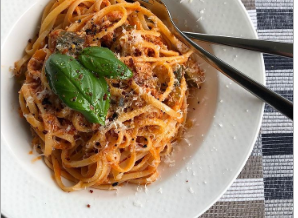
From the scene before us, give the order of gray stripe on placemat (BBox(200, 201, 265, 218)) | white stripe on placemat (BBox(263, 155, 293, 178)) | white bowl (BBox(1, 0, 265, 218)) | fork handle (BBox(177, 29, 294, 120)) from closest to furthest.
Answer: fork handle (BBox(177, 29, 294, 120)), white bowl (BBox(1, 0, 265, 218)), gray stripe on placemat (BBox(200, 201, 265, 218)), white stripe on placemat (BBox(263, 155, 293, 178))

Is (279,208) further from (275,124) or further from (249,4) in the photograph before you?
(249,4)

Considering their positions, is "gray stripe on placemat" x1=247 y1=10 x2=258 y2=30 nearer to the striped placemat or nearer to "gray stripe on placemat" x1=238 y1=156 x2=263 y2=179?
the striped placemat

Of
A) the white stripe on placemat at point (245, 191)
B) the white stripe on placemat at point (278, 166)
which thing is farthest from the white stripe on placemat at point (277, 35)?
the white stripe on placemat at point (245, 191)

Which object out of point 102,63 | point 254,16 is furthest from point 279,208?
point 102,63

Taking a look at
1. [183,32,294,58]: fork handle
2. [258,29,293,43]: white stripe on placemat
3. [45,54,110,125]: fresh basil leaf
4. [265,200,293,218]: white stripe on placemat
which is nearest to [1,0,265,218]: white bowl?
[183,32,294,58]: fork handle

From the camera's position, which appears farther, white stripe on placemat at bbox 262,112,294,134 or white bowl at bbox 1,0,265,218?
white stripe on placemat at bbox 262,112,294,134

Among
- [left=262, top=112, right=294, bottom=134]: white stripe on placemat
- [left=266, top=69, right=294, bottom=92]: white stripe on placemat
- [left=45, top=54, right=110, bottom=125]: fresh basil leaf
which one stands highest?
[left=45, top=54, right=110, bottom=125]: fresh basil leaf

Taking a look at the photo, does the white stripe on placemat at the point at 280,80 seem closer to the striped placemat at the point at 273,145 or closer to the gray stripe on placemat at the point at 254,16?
the striped placemat at the point at 273,145

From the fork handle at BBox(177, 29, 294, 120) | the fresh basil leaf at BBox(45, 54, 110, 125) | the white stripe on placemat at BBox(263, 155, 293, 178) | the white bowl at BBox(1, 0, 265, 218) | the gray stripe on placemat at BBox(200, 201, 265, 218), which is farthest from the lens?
the white stripe on placemat at BBox(263, 155, 293, 178)
